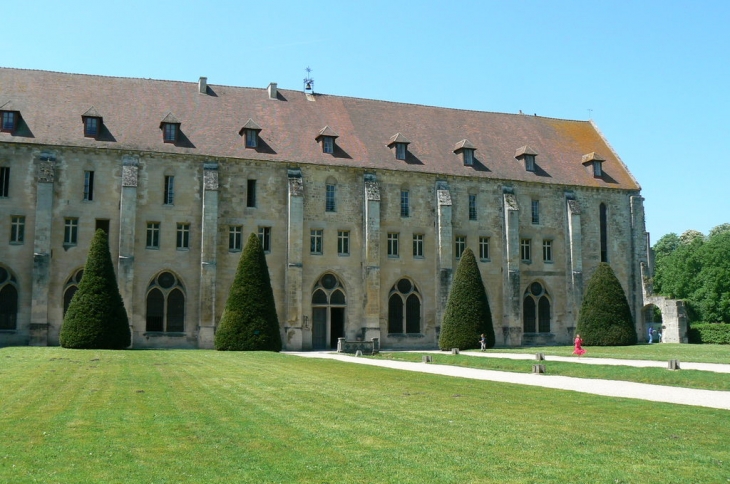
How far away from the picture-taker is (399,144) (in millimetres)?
45094

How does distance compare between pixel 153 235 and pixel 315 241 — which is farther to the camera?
pixel 315 241

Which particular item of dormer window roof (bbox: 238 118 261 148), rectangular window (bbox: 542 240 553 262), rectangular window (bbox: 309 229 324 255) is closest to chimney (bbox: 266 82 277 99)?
dormer window roof (bbox: 238 118 261 148)

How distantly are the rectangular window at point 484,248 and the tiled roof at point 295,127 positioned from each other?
4.10m

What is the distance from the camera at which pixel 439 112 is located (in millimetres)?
50969

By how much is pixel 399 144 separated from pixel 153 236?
15.9 meters

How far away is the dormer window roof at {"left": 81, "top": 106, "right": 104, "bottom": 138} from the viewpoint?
39.3 m

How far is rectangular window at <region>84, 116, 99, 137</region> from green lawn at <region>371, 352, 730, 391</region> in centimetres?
2295

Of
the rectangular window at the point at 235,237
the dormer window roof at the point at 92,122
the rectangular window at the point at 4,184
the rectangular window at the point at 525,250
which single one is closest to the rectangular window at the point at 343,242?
the rectangular window at the point at 235,237

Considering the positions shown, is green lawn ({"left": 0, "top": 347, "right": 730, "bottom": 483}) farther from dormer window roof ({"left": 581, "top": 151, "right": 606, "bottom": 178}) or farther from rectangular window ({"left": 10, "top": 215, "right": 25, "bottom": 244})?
dormer window roof ({"left": 581, "top": 151, "right": 606, "bottom": 178})

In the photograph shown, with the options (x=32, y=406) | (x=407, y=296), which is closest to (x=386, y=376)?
(x=32, y=406)

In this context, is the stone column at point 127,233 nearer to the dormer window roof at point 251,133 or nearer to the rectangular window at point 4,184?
the rectangular window at point 4,184

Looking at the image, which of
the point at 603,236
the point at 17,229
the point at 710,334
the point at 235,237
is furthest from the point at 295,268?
the point at 710,334

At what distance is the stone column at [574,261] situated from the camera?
47219 mm

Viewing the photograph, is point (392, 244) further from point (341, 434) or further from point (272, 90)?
point (341, 434)
